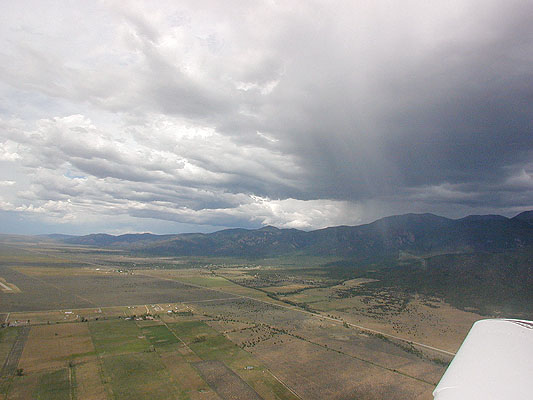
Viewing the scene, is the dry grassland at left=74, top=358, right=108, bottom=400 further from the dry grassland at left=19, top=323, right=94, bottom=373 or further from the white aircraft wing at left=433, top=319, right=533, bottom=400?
the white aircraft wing at left=433, top=319, right=533, bottom=400

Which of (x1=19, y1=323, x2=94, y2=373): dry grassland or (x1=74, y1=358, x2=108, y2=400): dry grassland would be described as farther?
(x1=19, y1=323, x2=94, y2=373): dry grassland

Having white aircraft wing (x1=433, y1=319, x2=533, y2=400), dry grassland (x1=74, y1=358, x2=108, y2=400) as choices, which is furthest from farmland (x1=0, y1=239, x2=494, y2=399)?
white aircraft wing (x1=433, y1=319, x2=533, y2=400)

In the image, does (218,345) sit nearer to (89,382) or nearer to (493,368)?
(89,382)

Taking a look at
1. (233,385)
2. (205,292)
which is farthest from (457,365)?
(205,292)

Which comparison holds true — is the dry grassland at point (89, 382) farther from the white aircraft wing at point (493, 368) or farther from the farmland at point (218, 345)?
the white aircraft wing at point (493, 368)

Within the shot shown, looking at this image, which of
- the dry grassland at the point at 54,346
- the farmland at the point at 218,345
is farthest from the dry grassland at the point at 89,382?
the dry grassland at the point at 54,346

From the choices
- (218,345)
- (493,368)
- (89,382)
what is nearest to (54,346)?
(89,382)
